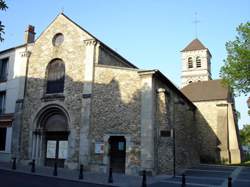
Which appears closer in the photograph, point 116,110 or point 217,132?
point 116,110

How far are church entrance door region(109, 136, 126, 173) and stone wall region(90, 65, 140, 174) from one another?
443 mm

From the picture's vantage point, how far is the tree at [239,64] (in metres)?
19.3

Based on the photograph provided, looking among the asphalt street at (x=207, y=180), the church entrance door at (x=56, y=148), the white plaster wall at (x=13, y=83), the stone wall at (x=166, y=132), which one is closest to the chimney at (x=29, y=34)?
the white plaster wall at (x=13, y=83)

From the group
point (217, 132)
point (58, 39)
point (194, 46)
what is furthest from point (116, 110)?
point (194, 46)

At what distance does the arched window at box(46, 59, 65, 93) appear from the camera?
19.3 metres

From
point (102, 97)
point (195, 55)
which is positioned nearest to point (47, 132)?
point (102, 97)

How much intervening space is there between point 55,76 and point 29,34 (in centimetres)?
621

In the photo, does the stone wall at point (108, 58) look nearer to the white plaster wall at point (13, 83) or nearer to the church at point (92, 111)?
the church at point (92, 111)

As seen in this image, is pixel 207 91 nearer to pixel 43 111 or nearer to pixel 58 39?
pixel 58 39

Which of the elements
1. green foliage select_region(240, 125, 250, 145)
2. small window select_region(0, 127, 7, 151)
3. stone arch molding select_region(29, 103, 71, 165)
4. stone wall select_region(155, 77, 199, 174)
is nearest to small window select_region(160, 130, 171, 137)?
stone wall select_region(155, 77, 199, 174)

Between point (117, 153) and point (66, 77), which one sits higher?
point (66, 77)

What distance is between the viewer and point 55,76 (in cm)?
1973

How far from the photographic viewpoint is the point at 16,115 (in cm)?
2034

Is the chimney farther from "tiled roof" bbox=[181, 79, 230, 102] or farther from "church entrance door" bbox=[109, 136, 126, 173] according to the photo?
"tiled roof" bbox=[181, 79, 230, 102]
